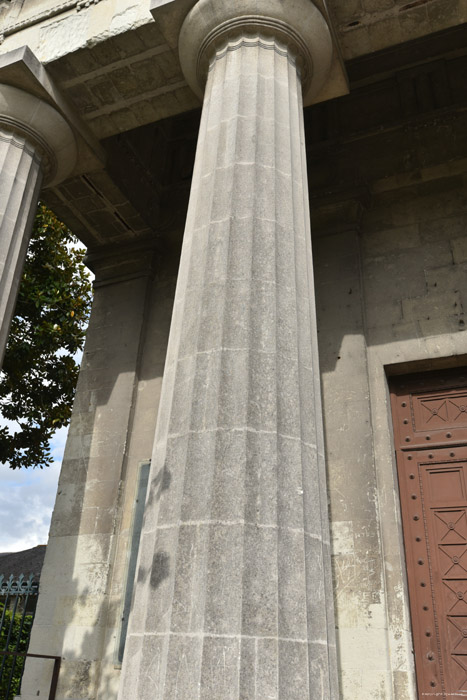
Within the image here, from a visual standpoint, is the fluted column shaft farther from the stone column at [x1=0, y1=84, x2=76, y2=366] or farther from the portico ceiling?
the portico ceiling

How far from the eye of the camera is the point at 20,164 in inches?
300

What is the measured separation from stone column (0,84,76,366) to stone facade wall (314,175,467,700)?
4.02 metres

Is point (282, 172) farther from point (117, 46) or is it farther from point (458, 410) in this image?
point (458, 410)

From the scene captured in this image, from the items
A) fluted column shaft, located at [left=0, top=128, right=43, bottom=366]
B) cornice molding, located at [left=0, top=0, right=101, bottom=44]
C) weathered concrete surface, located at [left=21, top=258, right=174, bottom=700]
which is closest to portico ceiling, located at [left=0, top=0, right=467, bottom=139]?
cornice molding, located at [left=0, top=0, right=101, bottom=44]

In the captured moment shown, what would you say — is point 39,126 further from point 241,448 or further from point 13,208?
point 241,448

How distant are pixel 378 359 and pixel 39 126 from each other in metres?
5.38

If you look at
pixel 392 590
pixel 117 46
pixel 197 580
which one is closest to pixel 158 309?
pixel 117 46

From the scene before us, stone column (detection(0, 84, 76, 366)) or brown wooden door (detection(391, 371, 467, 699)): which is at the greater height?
stone column (detection(0, 84, 76, 366))

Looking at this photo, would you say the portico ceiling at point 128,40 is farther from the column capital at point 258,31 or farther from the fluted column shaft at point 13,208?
the fluted column shaft at point 13,208

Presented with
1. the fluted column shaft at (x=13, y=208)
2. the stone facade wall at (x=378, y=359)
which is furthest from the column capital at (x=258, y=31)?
the stone facade wall at (x=378, y=359)

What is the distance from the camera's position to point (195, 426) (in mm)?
4246

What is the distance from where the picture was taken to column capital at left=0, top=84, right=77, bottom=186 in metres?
7.68

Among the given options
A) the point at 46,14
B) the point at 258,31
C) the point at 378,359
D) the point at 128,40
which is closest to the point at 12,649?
the point at 378,359

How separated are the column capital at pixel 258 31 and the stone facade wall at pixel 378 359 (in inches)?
108
